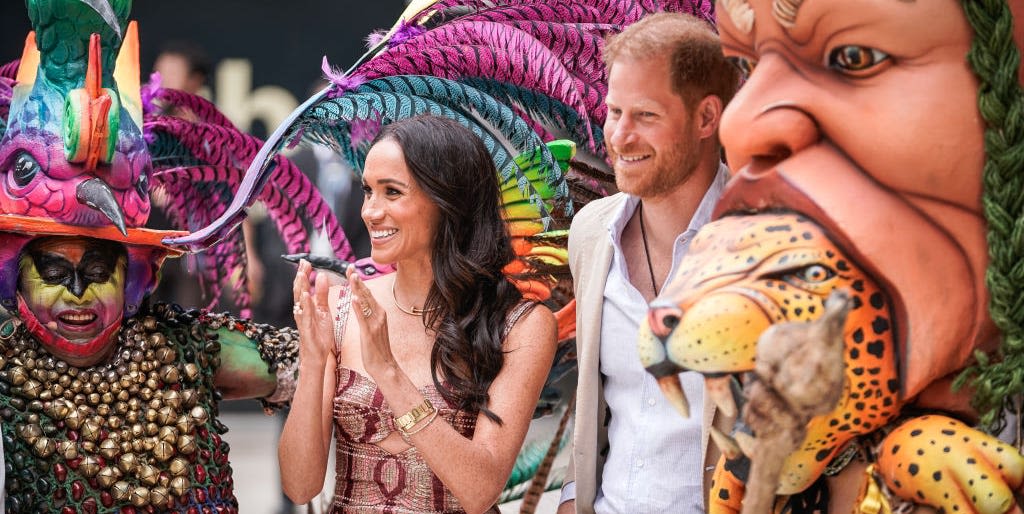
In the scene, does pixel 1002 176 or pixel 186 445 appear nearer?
pixel 1002 176

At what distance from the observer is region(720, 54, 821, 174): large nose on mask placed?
1.48m

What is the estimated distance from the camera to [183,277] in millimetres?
4973

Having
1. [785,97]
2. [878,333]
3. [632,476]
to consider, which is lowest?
[632,476]

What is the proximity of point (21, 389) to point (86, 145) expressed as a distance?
1.82 feet

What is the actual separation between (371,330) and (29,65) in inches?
44.8

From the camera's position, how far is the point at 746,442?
1.42m

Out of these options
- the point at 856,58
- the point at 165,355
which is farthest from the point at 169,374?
the point at 856,58

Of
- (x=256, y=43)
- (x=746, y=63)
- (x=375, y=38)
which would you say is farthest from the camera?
(x=256, y=43)

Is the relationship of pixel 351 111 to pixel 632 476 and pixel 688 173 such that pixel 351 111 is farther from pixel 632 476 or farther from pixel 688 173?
pixel 632 476

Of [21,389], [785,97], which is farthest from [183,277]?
[785,97]

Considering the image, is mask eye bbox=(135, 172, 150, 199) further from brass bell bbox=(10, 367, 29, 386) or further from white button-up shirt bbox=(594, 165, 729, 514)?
white button-up shirt bbox=(594, 165, 729, 514)

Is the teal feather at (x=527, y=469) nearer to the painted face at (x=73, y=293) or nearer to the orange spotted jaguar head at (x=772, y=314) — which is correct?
the painted face at (x=73, y=293)

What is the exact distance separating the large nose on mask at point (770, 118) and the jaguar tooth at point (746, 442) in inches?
14.1

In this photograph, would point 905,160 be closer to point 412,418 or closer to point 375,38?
point 412,418
